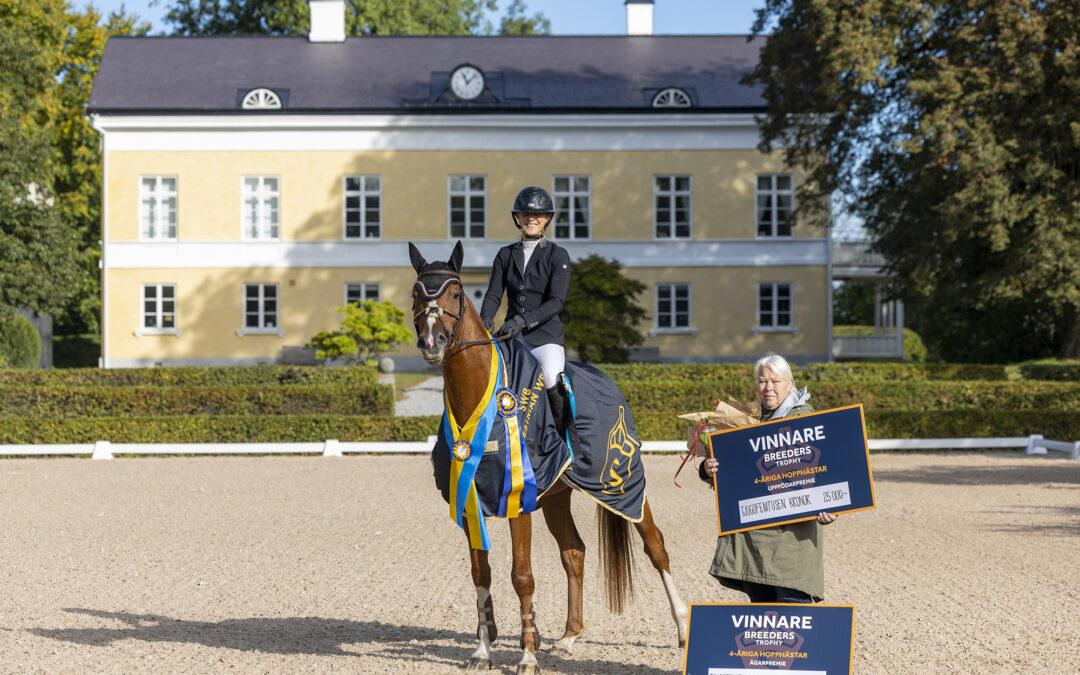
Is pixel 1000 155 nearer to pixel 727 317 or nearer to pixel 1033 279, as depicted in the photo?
pixel 1033 279

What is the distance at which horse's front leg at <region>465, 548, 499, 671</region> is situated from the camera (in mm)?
5508

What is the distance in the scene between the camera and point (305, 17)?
144ft

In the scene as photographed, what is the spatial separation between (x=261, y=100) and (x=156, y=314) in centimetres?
759

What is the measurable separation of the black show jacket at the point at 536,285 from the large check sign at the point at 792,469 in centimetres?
139

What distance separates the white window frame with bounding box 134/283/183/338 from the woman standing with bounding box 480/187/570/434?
29.9m

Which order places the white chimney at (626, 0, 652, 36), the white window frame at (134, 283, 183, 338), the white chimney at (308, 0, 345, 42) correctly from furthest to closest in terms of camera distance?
the white chimney at (626, 0, 652, 36)
the white chimney at (308, 0, 345, 42)
the white window frame at (134, 283, 183, 338)

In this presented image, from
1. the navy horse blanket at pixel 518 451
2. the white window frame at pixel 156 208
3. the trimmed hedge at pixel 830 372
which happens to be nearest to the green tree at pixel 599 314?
the trimmed hedge at pixel 830 372

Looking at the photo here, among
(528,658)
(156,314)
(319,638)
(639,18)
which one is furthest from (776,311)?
(528,658)

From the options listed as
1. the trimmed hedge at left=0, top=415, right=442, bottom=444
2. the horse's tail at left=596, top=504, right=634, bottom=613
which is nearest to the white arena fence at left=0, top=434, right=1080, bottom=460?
the trimmed hedge at left=0, top=415, right=442, bottom=444

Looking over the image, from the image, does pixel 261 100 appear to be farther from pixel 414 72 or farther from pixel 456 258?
pixel 456 258

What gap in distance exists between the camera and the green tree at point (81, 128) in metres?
39.5

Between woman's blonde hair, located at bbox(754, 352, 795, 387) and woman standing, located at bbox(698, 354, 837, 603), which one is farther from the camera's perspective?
woman's blonde hair, located at bbox(754, 352, 795, 387)

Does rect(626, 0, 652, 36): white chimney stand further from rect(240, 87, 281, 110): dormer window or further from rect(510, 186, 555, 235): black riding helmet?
rect(510, 186, 555, 235): black riding helmet

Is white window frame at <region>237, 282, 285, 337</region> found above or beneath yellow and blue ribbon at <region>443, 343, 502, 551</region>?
above
